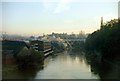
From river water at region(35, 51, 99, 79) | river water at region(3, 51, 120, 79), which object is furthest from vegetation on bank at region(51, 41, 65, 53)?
river water at region(3, 51, 120, 79)

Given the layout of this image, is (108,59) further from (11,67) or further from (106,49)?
(11,67)

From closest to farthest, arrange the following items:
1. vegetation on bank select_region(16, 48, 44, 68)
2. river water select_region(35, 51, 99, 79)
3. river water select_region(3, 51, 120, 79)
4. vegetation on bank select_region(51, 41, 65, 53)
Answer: river water select_region(3, 51, 120, 79)
river water select_region(35, 51, 99, 79)
vegetation on bank select_region(16, 48, 44, 68)
vegetation on bank select_region(51, 41, 65, 53)

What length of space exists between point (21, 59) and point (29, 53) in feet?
1.54

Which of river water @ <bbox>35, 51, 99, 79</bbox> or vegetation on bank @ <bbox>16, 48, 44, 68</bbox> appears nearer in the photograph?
river water @ <bbox>35, 51, 99, 79</bbox>

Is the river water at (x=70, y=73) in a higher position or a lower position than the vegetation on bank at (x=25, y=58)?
lower

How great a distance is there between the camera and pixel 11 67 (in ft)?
27.5

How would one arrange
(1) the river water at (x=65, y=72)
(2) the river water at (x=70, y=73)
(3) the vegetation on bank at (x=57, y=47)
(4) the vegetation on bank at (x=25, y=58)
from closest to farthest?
(2) the river water at (x=70, y=73) < (1) the river water at (x=65, y=72) < (4) the vegetation on bank at (x=25, y=58) < (3) the vegetation on bank at (x=57, y=47)

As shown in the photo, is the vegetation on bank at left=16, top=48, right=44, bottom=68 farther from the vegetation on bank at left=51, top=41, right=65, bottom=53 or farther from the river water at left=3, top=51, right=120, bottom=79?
the vegetation on bank at left=51, top=41, right=65, bottom=53

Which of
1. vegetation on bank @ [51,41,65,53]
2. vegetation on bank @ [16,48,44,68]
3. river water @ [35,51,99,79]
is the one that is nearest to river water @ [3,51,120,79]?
river water @ [35,51,99,79]

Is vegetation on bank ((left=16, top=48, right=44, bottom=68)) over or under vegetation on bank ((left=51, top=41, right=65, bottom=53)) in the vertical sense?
over

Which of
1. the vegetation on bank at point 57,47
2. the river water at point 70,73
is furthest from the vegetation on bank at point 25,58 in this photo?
the vegetation on bank at point 57,47

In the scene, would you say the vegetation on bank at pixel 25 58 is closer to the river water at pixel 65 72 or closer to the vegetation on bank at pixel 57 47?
the river water at pixel 65 72

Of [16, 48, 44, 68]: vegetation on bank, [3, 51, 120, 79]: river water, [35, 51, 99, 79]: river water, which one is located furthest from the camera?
[16, 48, 44, 68]: vegetation on bank

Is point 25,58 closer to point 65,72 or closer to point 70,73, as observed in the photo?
point 65,72
